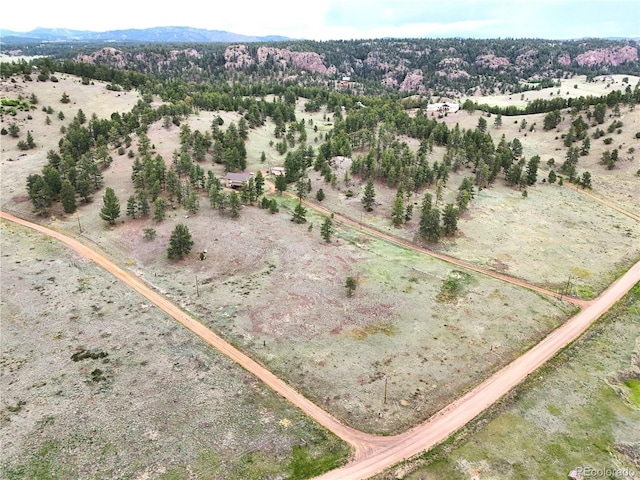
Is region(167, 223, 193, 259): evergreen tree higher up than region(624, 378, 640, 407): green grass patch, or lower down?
higher up

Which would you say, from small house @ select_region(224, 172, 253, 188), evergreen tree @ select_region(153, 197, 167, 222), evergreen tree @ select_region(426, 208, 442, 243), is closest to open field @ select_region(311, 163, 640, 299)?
evergreen tree @ select_region(426, 208, 442, 243)

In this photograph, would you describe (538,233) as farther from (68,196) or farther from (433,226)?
(68,196)

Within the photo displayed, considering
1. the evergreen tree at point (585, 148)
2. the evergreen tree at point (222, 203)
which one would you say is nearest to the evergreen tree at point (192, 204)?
the evergreen tree at point (222, 203)

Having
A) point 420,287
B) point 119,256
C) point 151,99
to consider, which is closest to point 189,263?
point 119,256

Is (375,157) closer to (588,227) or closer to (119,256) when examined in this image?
(588,227)

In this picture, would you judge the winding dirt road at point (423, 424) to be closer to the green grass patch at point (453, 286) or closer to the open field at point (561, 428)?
the open field at point (561, 428)

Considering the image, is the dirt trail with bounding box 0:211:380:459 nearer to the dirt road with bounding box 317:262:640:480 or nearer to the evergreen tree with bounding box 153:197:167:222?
the dirt road with bounding box 317:262:640:480
